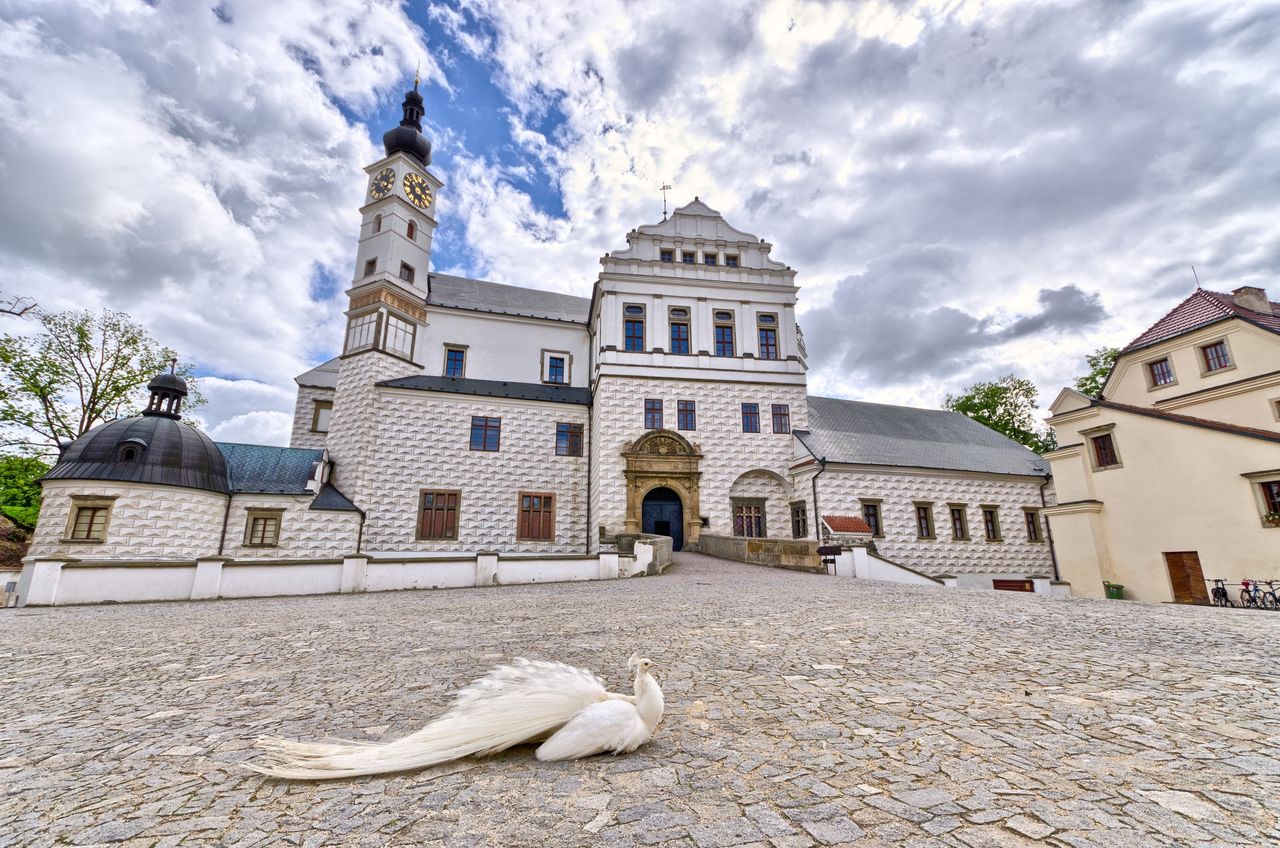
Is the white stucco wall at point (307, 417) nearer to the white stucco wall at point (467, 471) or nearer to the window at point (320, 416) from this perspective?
the window at point (320, 416)

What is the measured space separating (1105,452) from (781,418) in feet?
33.9

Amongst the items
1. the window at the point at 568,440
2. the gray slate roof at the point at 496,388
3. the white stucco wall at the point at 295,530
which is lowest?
the white stucco wall at the point at 295,530

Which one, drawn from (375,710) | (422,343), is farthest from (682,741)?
(422,343)

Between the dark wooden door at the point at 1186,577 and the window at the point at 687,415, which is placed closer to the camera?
the dark wooden door at the point at 1186,577

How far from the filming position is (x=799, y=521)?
20.9 m

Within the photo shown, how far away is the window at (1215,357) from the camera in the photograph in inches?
643

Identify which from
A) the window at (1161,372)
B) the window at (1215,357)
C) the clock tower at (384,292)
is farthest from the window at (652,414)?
the window at (1215,357)

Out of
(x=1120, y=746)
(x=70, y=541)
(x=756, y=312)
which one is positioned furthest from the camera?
(x=756, y=312)

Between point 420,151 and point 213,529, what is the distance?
61.1 feet

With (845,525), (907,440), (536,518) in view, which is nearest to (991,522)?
(907,440)

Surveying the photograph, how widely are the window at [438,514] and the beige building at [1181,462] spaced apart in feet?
69.2

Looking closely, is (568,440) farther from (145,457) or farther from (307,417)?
(145,457)

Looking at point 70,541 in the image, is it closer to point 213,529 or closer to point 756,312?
point 213,529

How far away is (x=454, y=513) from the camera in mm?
20375
